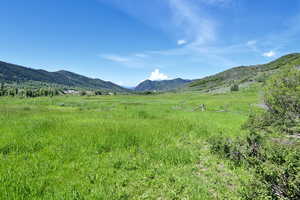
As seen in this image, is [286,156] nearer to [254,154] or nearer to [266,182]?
[266,182]

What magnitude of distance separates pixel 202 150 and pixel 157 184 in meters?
4.50

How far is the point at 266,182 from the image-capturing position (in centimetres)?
436

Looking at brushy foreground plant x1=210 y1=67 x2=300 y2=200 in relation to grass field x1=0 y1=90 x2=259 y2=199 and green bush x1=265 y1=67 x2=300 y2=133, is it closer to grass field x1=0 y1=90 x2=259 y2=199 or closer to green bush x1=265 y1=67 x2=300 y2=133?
green bush x1=265 y1=67 x2=300 y2=133

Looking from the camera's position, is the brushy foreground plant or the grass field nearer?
the brushy foreground plant

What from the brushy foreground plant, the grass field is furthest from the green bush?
the grass field

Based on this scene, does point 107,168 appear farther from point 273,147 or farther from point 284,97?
point 284,97

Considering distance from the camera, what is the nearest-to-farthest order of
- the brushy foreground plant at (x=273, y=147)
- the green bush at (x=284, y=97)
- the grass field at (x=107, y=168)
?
the brushy foreground plant at (x=273, y=147) < the grass field at (x=107, y=168) < the green bush at (x=284, y=97)

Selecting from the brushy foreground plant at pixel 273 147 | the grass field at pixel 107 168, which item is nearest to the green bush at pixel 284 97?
the brushy foreground plant at pixel 273 147

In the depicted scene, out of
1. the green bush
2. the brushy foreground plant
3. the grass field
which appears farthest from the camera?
the green bush

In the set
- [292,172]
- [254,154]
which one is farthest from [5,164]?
[254,154]

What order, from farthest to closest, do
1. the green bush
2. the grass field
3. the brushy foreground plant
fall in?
the green bush, the grass field, the brushy foreground plant

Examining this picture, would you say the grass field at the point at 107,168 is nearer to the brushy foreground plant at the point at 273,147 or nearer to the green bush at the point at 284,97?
the brushy foreground plant at the point at 273,147

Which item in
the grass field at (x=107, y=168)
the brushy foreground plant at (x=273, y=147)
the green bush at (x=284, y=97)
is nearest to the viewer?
the brushy foreground plant at (x=273, y=147)

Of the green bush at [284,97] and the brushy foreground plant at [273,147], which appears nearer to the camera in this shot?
the brushy foreground plant at [273,147]
